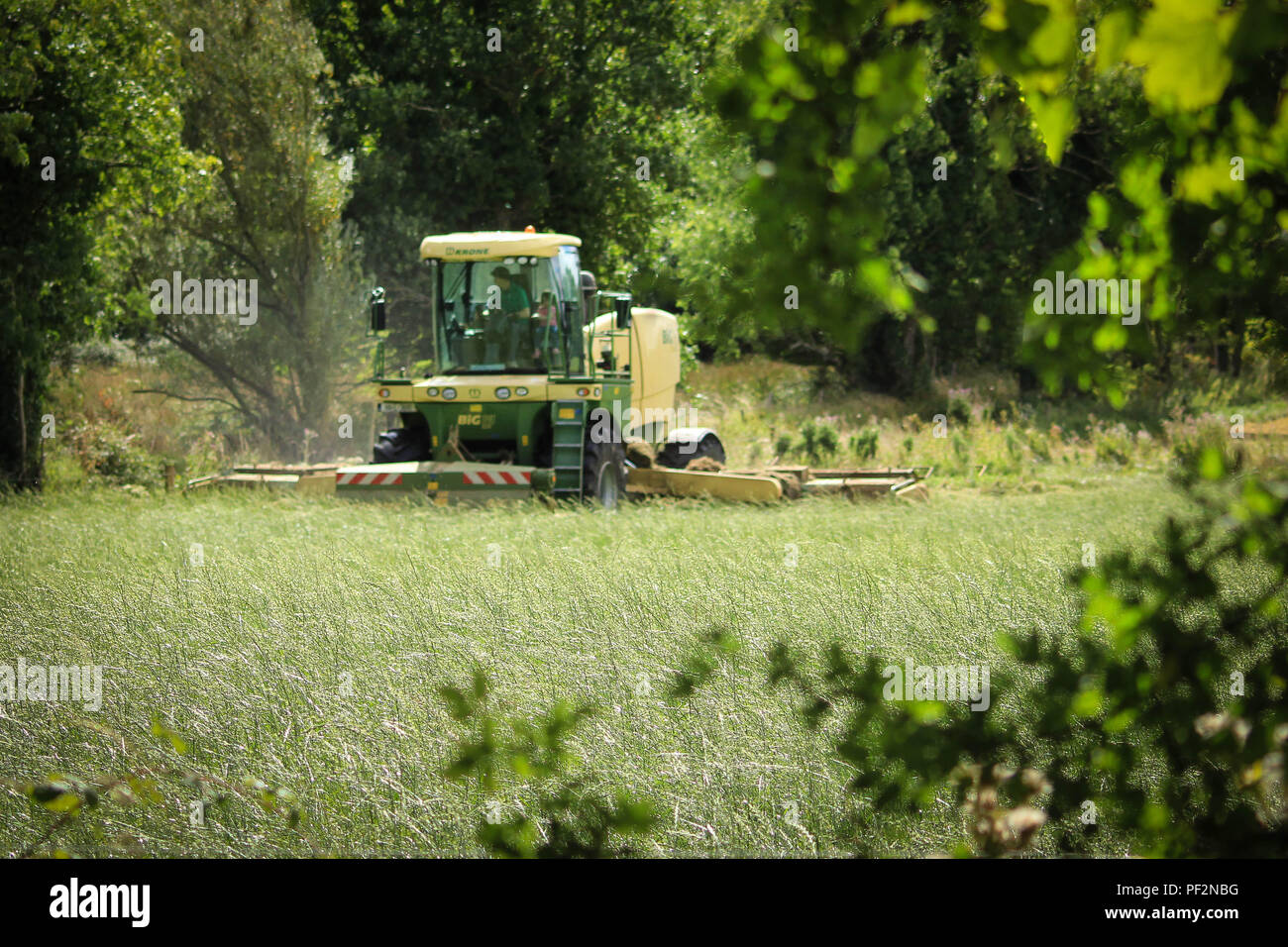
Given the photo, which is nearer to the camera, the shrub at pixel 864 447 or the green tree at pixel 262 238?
the shrub at pixel 864 447

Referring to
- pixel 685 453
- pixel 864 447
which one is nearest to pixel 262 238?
pixel 685 453

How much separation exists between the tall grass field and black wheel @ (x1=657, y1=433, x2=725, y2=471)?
429cm

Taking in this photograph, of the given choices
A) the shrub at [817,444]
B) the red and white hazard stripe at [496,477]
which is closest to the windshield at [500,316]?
the red and white hazard stripe at [496,477]

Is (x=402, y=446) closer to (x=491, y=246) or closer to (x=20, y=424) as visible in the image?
(x=491, y=246)

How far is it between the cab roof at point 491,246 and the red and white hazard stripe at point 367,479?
2.41 m

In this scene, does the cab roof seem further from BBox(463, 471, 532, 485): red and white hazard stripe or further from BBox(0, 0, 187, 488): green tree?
BBox(0, 0, 187, 488): green tree

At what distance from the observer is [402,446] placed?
13.8m

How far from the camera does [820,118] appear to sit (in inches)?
69.9

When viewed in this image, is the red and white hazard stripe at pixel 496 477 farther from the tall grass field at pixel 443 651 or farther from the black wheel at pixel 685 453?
the black wheel at pixel 685 453

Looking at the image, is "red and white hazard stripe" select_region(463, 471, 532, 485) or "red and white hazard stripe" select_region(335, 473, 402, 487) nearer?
"red and white hazard stripe" select_region(463, 471, 532, 485)

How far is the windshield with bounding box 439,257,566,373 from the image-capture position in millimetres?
13211

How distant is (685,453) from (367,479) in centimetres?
461

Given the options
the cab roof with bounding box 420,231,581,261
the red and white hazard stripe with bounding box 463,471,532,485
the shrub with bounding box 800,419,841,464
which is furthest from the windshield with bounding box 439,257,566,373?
the shrub with bounding box 800,419,841,464

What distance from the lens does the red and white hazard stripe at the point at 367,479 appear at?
484 inches
